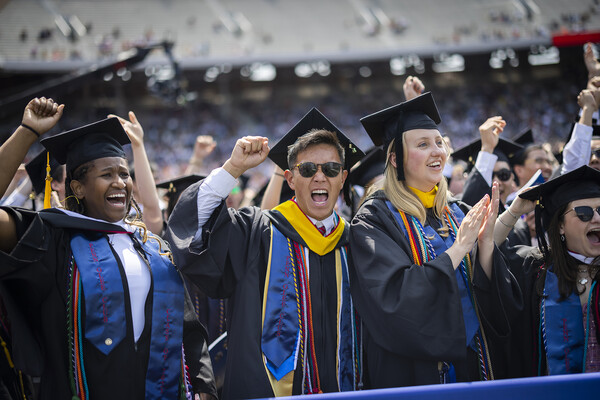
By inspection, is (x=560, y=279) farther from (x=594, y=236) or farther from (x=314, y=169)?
(x=314, y=169)

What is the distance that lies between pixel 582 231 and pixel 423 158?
1.02 metres

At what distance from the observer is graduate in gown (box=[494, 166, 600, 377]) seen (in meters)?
2.52

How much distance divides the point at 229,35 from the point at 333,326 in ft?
84.0

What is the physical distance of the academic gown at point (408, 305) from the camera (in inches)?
83.4

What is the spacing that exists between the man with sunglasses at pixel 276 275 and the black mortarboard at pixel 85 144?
1.74ft

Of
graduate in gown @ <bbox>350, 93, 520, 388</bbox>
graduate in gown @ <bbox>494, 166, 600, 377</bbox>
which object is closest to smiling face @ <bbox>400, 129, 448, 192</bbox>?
graduate in gown @ <bbox>350, 93, 520, 388</bbox>

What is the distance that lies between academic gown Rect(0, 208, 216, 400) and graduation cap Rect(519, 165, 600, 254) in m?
2.30

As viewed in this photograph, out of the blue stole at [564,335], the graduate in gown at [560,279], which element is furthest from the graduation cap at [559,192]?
the blue stole at [564,335]

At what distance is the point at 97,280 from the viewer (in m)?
2.19

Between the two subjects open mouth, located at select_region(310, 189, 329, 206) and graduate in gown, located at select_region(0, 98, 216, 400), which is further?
open mouth, located at select_region(310, 189, 329, 206)

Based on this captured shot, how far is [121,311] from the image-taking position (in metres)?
2.19

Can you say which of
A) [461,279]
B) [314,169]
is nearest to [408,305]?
[461,279]

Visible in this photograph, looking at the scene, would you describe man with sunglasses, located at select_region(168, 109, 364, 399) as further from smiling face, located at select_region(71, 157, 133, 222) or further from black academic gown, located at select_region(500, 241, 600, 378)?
black academic gown, located at select_region(500, 241, 600, 378)

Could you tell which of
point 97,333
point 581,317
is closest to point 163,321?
point 97,333
